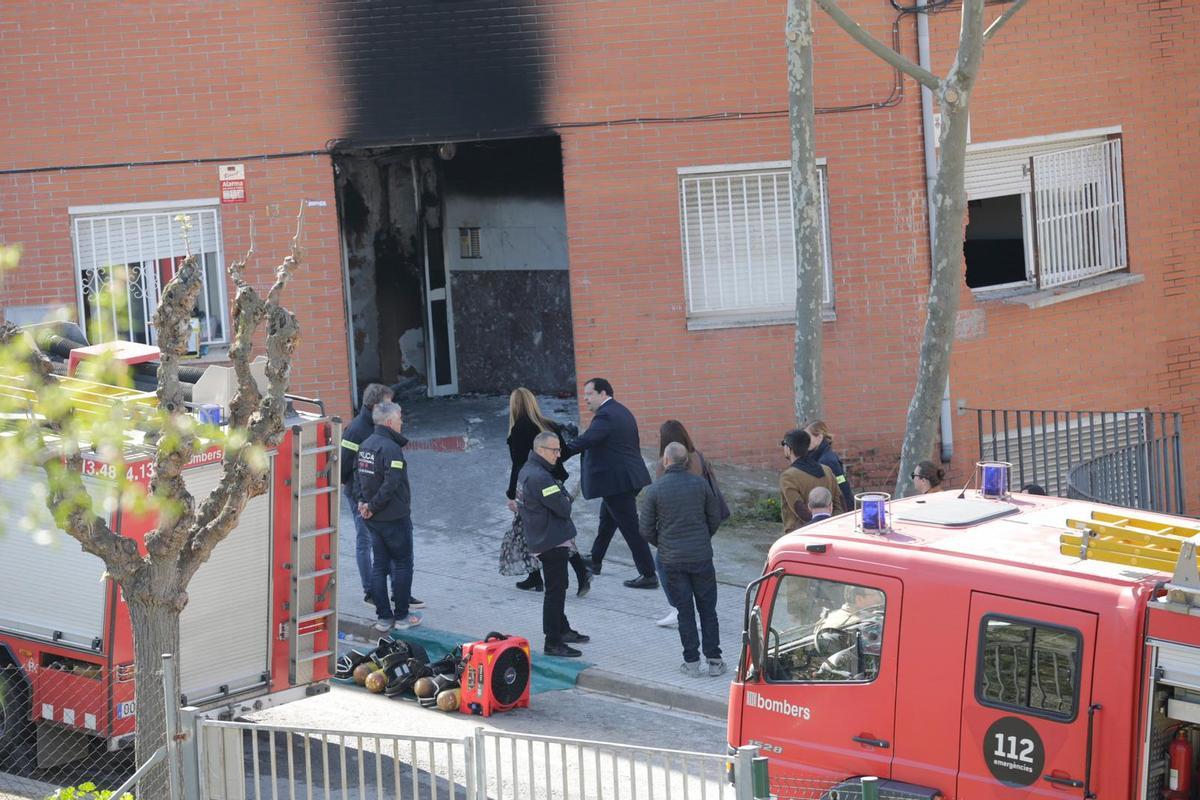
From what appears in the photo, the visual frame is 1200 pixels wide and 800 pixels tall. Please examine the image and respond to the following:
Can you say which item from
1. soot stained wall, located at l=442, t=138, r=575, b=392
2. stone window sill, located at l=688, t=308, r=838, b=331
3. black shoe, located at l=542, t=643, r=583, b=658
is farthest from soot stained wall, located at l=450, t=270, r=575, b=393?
black shoe, located at l=542, t=643, r=583, b=658

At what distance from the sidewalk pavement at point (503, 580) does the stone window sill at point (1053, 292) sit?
3120 millimetres

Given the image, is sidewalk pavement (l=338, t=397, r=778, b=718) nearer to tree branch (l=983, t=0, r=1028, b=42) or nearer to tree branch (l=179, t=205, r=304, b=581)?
tree branch (l=179, t=205, r=304, b=581)

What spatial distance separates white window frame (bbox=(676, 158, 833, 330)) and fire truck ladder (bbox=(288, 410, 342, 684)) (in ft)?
22.1

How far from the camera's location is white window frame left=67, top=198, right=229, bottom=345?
1535cm

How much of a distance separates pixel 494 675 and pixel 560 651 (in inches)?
Answer: 45.3

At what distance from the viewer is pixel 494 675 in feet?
33.0

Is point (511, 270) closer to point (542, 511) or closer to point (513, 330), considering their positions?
point (513, 330)

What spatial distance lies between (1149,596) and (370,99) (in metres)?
11.0

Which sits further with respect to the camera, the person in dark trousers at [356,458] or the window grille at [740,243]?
the window grille at [740,243]

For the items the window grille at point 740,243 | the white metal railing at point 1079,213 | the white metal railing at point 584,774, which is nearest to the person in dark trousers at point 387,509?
the white metal railing at point 584,774

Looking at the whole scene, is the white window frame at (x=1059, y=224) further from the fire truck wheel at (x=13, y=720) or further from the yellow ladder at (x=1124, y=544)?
the fire truck wheel at (x=13, y=720)

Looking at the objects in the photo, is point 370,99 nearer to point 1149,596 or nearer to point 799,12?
point 799,12

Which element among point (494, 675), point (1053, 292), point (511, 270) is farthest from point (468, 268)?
point (494, 675)

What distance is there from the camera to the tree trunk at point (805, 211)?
495 inches
